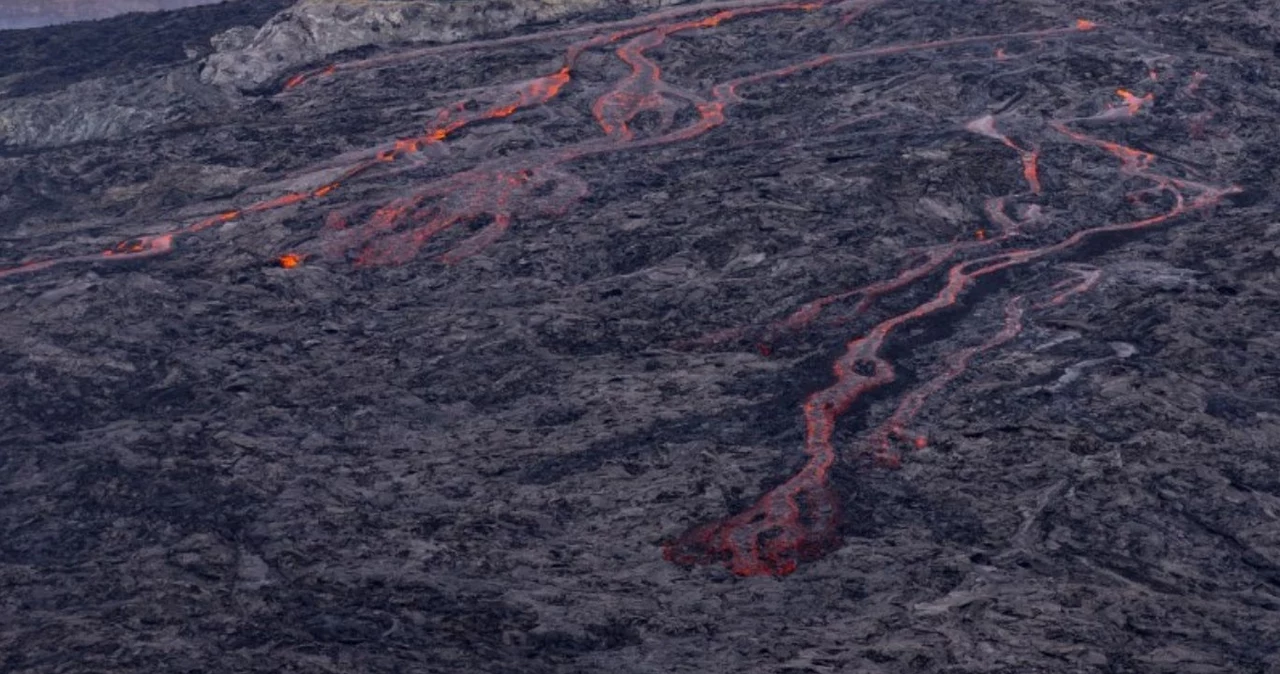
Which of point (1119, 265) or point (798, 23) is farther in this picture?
point (798, 23)

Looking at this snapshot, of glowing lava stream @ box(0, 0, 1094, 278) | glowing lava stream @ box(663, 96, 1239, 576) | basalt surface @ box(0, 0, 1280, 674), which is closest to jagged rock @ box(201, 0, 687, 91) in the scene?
basalt surface @ box(0, 0, 1280, 674)

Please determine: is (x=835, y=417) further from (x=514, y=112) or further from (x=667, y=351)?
(x=514, y=112)

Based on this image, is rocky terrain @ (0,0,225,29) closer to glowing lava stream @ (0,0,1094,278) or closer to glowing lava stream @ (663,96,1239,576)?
glowing lava stream @ (0,0,1094,278)

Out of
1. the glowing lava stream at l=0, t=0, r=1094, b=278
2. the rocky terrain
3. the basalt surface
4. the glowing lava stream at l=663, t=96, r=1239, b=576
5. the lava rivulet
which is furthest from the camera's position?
the rocky terrain

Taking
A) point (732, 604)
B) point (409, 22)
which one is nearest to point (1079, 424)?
point (732, 604)

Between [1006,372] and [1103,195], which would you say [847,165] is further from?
[1006,372]

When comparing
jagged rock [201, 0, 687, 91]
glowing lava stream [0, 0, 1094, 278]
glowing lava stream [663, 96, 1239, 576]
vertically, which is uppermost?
jagged rock [201, 0, 687, 91]
